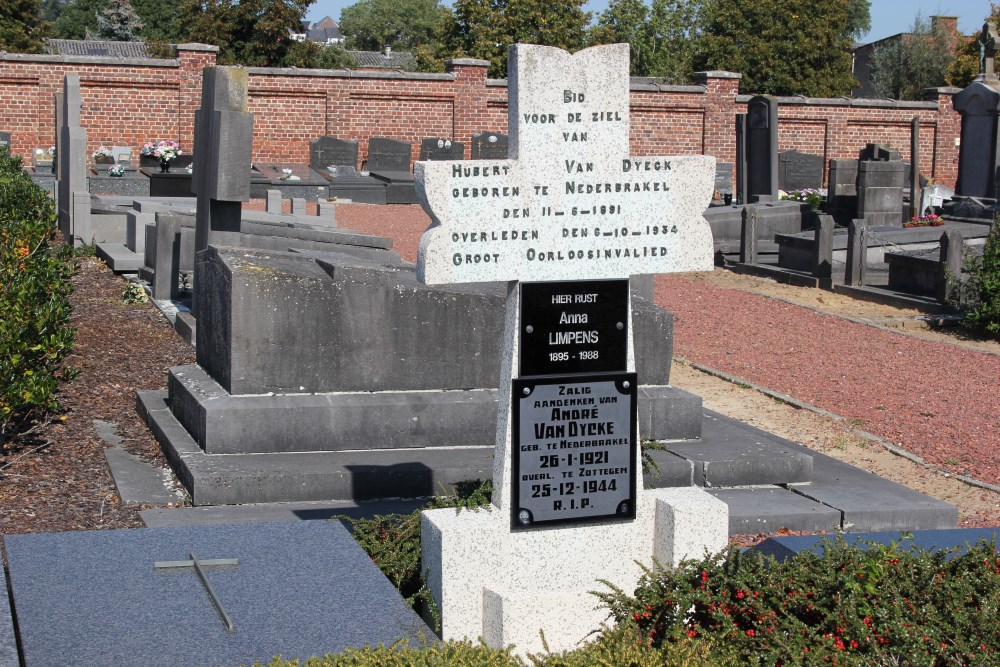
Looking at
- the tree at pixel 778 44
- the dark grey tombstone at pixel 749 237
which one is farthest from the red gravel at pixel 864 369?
the tree at pixel 778 44

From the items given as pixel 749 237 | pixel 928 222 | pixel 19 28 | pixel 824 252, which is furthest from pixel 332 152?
pixel 19 28

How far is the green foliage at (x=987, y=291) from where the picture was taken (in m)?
13.3

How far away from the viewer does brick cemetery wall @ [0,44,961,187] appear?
1195 inches

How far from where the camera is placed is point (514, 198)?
14.0ft

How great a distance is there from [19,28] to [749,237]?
112ft

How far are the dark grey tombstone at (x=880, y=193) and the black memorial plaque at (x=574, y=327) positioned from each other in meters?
17.3

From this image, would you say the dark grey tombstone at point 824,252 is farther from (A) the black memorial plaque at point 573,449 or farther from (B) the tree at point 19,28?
(B) the tree at point 19,28

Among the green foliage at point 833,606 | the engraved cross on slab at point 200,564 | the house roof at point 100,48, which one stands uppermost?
the house roof at point 100,48

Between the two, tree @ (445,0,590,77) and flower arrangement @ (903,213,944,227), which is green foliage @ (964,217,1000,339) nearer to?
flower arrangement @ (903,213,944,227)

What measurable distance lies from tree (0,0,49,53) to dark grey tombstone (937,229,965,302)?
35.7 m

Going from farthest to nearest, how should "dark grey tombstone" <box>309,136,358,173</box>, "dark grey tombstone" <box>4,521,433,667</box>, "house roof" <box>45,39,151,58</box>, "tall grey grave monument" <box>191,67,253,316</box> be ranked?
"house roof" <box>45,39,151,58</box> → "dark grey tombstone" <box>309,136,358,173</box> → "tall grey grave monument" <box>191,67,253,316</box> → "dark grey tombstone" <box>4,521,433,667</box>

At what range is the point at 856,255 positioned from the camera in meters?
16.5

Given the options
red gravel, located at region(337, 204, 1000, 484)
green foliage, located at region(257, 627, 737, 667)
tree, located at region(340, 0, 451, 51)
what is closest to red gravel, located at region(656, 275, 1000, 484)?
red gravel, located at region(337, 204, 1000, 484)

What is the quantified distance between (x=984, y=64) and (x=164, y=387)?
2075 centimetres
